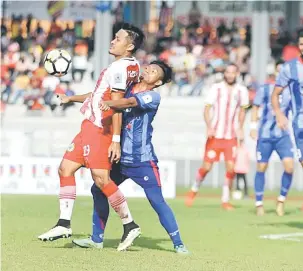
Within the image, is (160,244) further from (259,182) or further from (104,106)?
(259,182)

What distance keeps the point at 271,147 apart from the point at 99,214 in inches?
224

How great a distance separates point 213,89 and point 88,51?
822 inches

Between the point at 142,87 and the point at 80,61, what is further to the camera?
the point at 80,61

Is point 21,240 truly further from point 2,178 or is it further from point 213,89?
point 2,178

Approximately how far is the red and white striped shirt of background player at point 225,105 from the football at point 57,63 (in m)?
5.92

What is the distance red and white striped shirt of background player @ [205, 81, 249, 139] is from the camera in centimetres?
1652

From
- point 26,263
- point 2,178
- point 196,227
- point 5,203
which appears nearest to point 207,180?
point 2,178

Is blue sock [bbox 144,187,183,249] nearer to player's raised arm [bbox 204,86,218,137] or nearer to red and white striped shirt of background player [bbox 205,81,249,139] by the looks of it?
player's raised arm [bbox 204,86,218,137]

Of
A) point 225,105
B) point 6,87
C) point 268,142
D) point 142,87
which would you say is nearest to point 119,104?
point 142,87

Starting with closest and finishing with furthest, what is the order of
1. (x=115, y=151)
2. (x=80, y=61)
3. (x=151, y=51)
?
(x=115, y=151) → (x=80, y=61) → (x=151, y=51)

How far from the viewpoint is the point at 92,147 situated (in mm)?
10344

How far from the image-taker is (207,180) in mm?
22484

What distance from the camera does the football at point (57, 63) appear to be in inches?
423

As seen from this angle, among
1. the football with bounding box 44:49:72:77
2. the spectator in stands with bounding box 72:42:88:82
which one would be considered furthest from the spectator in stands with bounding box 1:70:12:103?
the football with bounding box 44:49:72:77
